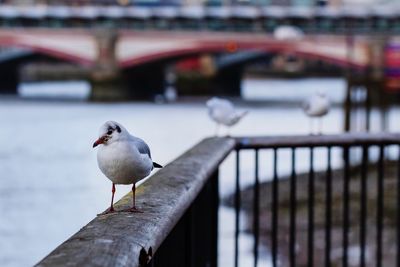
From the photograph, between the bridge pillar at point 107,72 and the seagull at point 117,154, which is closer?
the seagull at point 117,154

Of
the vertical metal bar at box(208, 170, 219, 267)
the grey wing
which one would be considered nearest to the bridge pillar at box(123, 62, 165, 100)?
the vertical metal bar at box(208, 170, 219, 267)

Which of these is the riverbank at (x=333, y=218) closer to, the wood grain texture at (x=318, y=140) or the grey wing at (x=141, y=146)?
the wood grain texture at (x=318, y=140)

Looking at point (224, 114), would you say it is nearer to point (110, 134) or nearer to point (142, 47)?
point (110, 134)

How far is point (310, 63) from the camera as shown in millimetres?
53094

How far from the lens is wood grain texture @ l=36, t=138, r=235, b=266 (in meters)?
1.06

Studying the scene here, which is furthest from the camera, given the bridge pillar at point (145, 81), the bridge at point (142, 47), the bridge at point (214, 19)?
the bridge at point (214, 19)

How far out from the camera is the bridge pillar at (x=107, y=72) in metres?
27.9

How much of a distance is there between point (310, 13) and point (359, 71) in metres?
2.67

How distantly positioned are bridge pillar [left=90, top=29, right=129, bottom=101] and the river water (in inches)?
52.5

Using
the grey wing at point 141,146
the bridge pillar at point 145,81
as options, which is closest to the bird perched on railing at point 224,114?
the grey wing at point 141,146

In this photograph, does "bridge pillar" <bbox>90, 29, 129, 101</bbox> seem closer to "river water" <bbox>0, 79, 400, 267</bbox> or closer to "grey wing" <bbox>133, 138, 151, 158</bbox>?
"river water" <bbox>0, 79, 400, 267</bbox>

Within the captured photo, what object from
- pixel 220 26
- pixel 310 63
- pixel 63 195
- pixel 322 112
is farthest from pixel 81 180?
pixel 310 63

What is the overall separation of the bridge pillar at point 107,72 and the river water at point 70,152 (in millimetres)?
Answer: 1335

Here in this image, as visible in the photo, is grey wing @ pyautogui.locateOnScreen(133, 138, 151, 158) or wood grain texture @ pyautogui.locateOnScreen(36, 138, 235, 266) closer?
wood grain texture @ pyautogui.locateOnScreen(36, 138, 235, 266)
